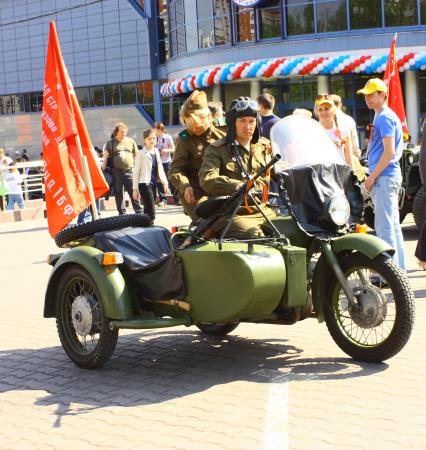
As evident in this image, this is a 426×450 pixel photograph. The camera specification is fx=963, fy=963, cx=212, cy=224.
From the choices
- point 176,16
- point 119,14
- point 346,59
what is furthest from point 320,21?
point 119,14

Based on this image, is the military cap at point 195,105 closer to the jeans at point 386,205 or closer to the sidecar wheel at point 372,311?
the sidecar wheel at point 372,311

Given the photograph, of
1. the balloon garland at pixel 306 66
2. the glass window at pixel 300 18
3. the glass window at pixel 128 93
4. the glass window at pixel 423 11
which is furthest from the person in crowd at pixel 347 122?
the glass window at pixel 128 93

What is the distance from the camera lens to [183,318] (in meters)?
6.06

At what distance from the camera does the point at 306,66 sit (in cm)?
3403

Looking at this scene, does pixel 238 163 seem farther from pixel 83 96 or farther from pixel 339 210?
pixel 83 96

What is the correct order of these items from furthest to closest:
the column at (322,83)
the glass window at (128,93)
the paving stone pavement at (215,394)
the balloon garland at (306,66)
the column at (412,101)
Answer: the glass window at (128,93) → the column at (322,83) → the column at (412,101) → the balloon garland at (306,66) → the paving stone pavement at (215,394)

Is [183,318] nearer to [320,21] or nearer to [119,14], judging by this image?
[320,21]

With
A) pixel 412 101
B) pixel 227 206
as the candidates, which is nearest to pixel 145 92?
pixel 412 101

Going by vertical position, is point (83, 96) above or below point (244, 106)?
above

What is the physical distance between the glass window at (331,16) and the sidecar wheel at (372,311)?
97.1 feet

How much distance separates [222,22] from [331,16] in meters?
4.96

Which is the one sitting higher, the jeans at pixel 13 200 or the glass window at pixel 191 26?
the glass window at pixel 191 26

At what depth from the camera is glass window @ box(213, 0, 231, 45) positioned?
37344 millimetres

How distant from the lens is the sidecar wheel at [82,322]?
6191mm
